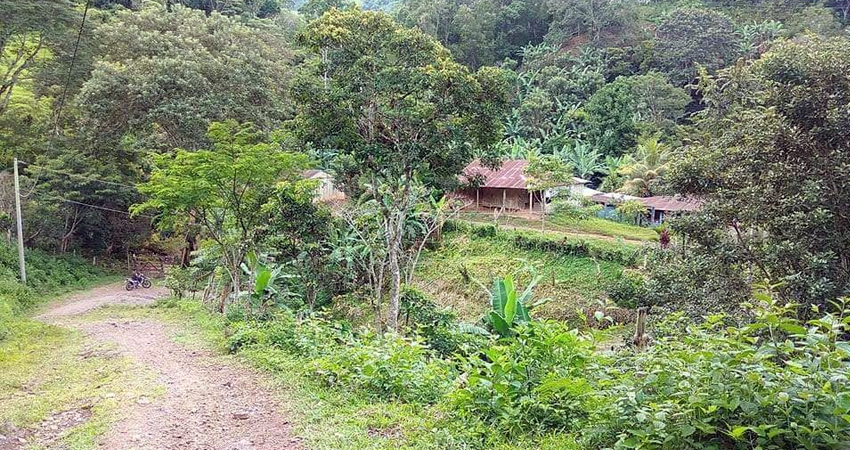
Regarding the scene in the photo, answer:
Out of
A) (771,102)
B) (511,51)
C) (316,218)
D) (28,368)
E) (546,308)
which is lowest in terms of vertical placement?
(546,308)

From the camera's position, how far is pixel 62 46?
19438 mm

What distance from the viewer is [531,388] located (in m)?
4.55

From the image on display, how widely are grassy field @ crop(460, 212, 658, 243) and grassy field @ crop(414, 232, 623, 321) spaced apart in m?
2.66

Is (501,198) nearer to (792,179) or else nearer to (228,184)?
(228,184)

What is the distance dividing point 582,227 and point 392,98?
15211 millimetres

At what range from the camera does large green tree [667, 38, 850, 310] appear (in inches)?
284

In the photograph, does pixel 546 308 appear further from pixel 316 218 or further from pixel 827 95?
pixel 827 95

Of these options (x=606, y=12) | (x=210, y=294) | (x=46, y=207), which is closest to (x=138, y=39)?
(x=46, y=207)

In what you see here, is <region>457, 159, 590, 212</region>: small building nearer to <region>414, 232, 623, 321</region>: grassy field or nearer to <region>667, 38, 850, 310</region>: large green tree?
<region>414, 232, 623, 321</region>: grassy field

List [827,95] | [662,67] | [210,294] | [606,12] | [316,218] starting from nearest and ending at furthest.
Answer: [827,95] < [316,218] < [210,294] < [662,67] < [606,12]

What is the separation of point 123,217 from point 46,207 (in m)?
4.02

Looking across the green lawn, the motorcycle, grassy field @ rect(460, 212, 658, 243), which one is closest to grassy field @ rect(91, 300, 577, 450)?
the green lawn

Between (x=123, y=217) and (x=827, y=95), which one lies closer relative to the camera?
(x=827, y=95)

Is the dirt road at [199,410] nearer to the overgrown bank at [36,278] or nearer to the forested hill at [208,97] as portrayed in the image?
the forested hill at [208,97]
